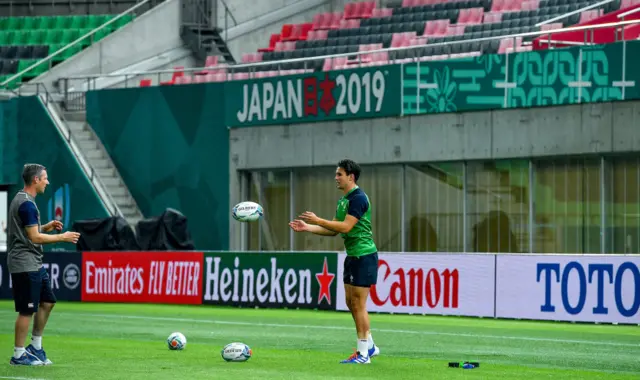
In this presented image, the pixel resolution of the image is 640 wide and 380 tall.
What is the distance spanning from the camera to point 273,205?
36.8 meters

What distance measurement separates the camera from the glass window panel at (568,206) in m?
29.1

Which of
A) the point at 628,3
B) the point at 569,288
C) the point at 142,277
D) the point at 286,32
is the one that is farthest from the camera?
the point at 286,32

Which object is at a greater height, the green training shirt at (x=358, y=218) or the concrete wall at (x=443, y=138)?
the concrete wall at (x=443, y=138)

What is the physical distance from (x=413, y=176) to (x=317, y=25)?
9898mm

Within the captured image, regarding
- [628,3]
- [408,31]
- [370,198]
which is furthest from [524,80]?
[408,31]

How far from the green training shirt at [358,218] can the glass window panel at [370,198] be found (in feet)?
63.4

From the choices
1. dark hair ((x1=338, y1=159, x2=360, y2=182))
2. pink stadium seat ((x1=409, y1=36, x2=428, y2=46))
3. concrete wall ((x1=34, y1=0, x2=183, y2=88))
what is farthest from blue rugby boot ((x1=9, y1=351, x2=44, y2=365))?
concrete wall ((x1=34, y1=0, x2=183, y2=88))

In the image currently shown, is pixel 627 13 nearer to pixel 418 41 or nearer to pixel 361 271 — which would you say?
pixel 418 41

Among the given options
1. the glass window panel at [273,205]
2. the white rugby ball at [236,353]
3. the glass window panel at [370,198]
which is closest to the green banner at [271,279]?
the glass window panel at [370,198]

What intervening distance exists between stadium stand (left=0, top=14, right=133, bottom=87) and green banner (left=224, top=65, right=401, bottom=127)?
7.47 metres

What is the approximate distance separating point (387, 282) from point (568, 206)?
642 centimetres

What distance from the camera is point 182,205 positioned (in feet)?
126

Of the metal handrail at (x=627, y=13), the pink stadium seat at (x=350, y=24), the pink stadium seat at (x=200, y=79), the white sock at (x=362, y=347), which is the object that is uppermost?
the pink stadium seat at (x=350, y=24)

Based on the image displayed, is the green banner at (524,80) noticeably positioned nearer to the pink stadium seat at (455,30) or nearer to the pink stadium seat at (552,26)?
the pink stadium seat at (552,26)
